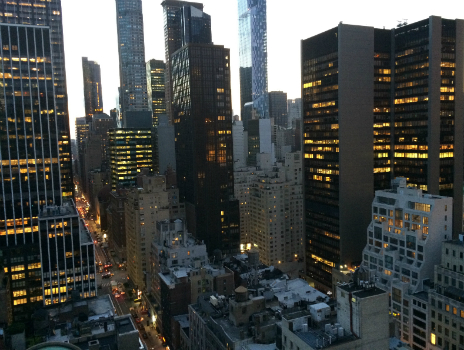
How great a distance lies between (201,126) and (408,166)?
90.2m

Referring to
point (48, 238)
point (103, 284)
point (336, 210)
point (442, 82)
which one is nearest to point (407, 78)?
point (442, 82)

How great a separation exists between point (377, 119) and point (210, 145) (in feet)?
243

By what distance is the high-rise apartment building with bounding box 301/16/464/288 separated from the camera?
15075 centimetres

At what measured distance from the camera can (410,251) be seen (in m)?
105

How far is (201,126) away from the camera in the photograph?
192125 mm

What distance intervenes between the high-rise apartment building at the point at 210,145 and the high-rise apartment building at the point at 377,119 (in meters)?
47.1

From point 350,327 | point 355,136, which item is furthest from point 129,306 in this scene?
point 350,327

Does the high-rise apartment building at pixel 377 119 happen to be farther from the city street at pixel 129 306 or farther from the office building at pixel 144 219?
the office building at pixel 144 219

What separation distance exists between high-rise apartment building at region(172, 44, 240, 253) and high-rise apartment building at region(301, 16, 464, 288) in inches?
1855

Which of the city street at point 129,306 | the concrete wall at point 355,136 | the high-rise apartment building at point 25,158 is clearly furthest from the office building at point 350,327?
the high-rise apartment building at point 25,158

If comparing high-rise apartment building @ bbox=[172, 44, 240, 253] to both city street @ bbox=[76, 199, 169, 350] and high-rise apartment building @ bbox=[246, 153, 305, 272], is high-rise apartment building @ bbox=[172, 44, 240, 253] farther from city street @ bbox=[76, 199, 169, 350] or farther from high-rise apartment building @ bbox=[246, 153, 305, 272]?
city street @ bbox=[76, 199, 169, 350]

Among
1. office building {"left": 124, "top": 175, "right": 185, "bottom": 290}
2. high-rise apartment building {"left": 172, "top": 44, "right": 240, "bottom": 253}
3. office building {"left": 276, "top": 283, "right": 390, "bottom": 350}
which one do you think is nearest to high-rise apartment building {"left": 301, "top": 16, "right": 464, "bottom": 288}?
high-rise apartment building {"left": 172, "top": 44, "right": 240, "bottom": 253}

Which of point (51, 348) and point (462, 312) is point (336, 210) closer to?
point (462, 312)

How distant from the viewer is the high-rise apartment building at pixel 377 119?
5935 inches
